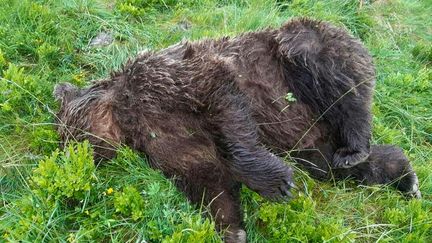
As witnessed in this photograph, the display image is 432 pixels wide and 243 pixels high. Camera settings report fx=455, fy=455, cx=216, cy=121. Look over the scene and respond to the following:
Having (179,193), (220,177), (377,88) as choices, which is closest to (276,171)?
(220,177)

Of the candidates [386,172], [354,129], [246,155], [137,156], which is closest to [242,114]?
[246,155]

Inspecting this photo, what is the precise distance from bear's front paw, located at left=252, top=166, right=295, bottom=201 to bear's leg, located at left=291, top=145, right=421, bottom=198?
1.96 ft

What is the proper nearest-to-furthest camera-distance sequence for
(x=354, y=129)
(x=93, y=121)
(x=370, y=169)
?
(x=93, y=121)
(x=354, y=129)
(x=370, y=169)

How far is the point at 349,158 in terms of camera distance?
3709 millimetres

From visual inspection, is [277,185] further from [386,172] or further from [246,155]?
[386,172]

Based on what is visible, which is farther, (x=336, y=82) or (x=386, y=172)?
(x=386, y=172)

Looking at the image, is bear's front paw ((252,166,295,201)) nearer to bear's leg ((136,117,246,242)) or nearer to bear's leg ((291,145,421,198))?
bear's leg ((136,117,246,242))

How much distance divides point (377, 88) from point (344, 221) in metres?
2.19

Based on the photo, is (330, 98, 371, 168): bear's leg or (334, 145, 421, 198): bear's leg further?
(334, 145, 421, 198): bear's leg

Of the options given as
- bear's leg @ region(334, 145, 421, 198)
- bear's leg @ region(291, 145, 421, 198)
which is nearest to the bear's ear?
bear's leg @ region(291, 145, 421, 198)

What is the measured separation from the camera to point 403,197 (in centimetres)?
378

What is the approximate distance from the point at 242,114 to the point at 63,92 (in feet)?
5.36

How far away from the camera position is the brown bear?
3254 mm

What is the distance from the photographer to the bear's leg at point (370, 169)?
3830 millimetres
